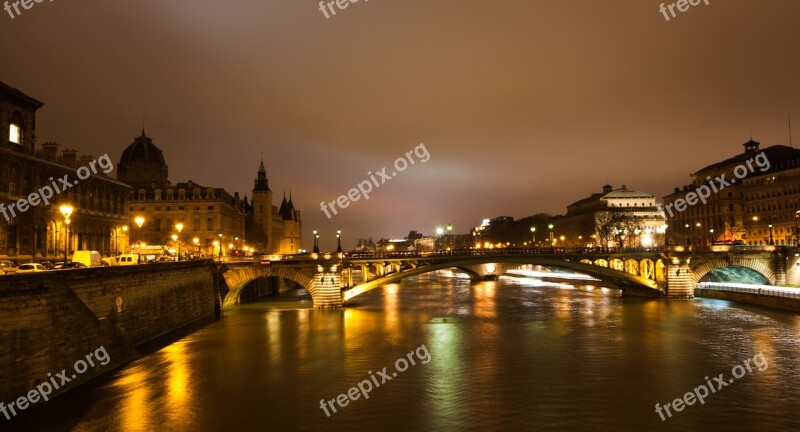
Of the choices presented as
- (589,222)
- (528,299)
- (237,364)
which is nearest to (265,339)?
(237,364)

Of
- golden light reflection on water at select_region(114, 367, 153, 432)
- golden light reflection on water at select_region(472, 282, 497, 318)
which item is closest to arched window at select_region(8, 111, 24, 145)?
golden light reflection on water at select_region(114, 367, 153, 432)

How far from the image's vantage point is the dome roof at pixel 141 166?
358ft

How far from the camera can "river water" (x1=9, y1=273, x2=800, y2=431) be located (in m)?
22.9

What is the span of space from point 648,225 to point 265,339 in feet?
396

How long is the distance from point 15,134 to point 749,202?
104m

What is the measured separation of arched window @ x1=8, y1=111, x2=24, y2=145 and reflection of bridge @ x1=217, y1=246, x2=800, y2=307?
795 inches

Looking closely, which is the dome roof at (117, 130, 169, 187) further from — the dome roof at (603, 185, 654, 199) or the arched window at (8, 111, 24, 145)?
the dome roof at (603, 185, 654, 199)

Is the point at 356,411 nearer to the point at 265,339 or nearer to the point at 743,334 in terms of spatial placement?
the point at 265,339

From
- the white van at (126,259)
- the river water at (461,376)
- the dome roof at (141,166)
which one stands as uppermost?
the dome roof at (141,166)

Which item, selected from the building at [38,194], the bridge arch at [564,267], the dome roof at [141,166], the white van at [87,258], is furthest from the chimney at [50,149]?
the dome roof at [141,166]

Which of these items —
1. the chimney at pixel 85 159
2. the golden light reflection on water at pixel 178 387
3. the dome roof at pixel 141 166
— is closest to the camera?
the golden light reflection on water at pixel 178 387

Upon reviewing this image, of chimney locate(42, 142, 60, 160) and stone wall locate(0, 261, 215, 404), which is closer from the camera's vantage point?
stone wall locate(0, 261, 215, 404)

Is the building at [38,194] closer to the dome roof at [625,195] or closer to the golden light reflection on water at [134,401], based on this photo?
the golden light reflection on water at [134,401]

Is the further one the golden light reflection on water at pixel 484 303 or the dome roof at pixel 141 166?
the dome roof at pixel 141 166
